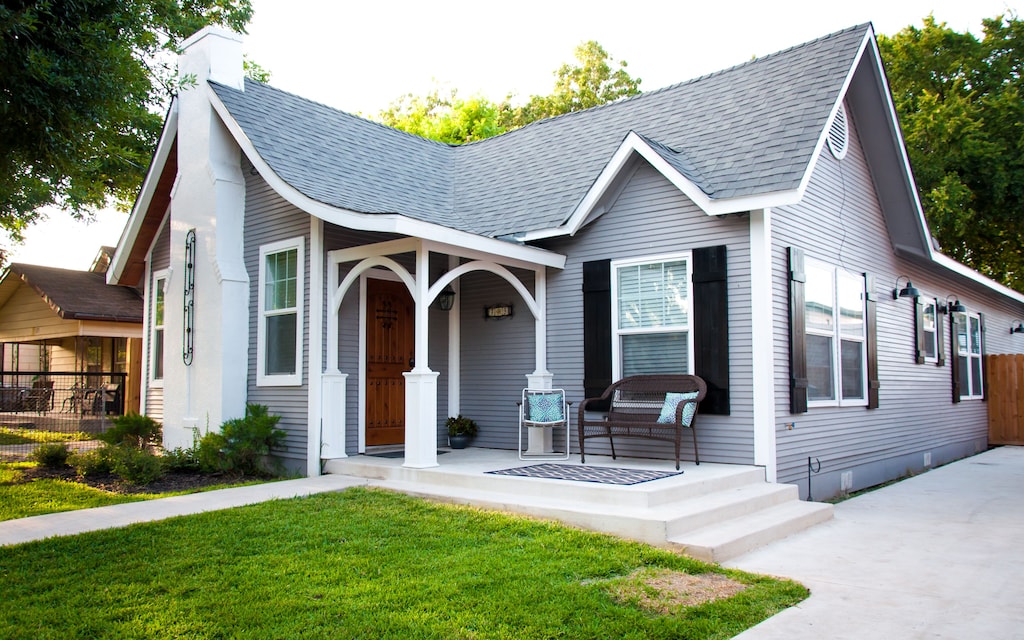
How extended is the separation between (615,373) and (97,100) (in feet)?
17.1

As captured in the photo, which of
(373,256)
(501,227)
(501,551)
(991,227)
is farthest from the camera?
(991,227)

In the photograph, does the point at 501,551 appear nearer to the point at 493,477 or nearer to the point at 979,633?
the point at 493,477

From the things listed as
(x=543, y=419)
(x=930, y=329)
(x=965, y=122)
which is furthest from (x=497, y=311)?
(x=965, y=122)

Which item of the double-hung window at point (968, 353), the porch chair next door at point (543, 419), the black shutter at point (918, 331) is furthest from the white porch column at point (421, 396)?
the double-hung window at point (968, 353)

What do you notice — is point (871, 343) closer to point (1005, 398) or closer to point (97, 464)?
point (1005, 398)

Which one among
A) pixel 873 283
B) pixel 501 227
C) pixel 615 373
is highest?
pixel 501 227

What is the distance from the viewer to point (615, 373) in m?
8.05

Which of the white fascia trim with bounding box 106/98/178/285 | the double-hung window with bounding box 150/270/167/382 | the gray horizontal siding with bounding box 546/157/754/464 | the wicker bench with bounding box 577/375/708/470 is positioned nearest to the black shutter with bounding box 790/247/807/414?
the gray horizontal siding with bounding box 546/157/754/464

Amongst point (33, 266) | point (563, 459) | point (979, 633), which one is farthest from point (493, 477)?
point (33, 266)

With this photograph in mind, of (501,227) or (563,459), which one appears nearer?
(563,459)

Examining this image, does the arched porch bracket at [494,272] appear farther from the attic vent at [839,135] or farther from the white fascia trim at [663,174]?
the attic vent at [839,135]

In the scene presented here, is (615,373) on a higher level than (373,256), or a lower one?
lower

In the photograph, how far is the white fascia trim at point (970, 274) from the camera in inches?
431

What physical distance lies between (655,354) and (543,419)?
1318mm
